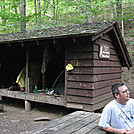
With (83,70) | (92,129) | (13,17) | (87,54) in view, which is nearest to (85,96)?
(83,70)

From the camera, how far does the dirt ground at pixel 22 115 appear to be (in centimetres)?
608

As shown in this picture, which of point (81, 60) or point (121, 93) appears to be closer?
point (121, 93)

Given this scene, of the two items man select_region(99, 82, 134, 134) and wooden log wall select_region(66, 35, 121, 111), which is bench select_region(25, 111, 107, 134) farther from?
wooden log wall select_region(66, 35, 121, 111)

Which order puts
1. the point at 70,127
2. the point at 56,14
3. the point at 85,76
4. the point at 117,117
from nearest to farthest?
the point at 117,117 < the point at 70,127 < the point at 85,76 < the point at 56,14

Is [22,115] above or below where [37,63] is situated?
below

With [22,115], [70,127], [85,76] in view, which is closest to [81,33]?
[85,76]

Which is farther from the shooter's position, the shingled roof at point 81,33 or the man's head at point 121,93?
the shingled roof at point 81,33

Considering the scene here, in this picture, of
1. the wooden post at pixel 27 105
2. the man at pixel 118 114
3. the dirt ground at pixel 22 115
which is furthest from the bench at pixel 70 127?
the wooden post at pixel 27 105

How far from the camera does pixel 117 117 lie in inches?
111

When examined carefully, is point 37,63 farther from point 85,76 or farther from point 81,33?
point 81,33

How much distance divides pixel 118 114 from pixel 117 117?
53mm

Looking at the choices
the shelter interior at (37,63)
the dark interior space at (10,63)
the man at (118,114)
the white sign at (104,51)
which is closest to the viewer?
the man at (118,114)

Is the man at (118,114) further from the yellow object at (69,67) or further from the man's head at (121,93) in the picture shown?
the yellow object at (69,67)

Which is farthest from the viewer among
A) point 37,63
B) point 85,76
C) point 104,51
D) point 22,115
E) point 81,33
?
point 37,63
